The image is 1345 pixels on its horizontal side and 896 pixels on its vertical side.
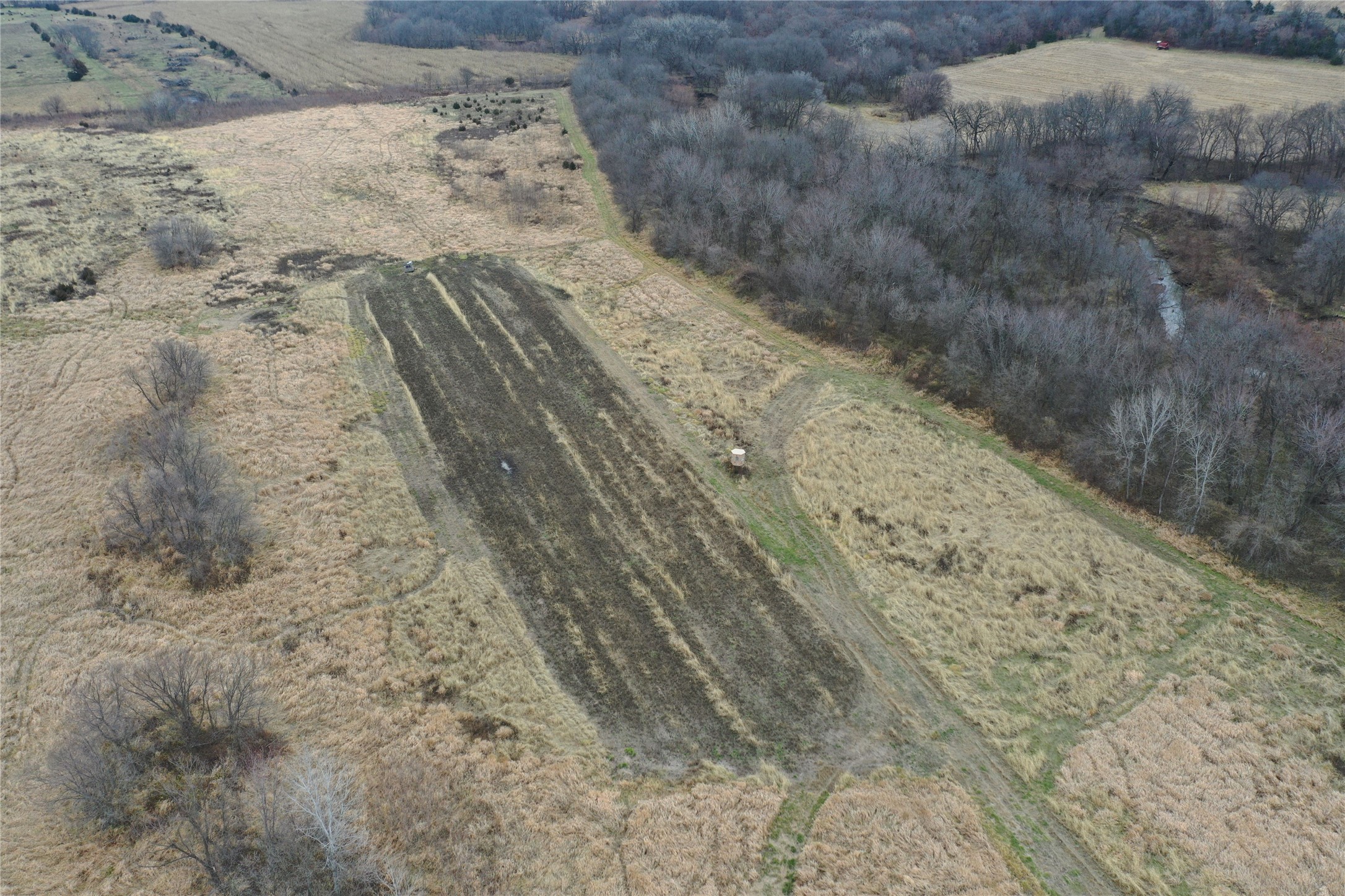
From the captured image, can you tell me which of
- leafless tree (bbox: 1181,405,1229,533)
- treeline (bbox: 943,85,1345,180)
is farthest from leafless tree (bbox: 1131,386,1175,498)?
treeline (bbox: 943,85,1345,180)

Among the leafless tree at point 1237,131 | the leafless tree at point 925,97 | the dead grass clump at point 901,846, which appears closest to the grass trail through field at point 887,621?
the dead grass clump at point 901,846

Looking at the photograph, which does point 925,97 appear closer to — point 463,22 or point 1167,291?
point 1167,291

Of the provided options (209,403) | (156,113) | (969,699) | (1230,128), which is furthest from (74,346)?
(1230,128)

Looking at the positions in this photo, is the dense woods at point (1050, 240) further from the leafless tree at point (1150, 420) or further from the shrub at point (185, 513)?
the shrub at point (185, 513)

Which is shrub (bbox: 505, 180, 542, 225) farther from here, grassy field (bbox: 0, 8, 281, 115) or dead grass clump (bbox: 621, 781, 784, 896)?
grassy field (bbox: 0, 8, 281, 115)

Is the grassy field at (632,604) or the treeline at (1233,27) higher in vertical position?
the treeline at (1233,27)

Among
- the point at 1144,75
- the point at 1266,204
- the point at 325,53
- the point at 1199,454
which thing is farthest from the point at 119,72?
the point at 1144,75

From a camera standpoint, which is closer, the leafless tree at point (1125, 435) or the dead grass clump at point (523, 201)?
the leafless tree at point (1125, 435)

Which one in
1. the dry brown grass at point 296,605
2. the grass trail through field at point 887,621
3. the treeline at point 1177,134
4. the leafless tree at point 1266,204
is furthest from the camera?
the treeline at point 1177,134

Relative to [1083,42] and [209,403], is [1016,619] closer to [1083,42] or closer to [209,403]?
[209,403]
